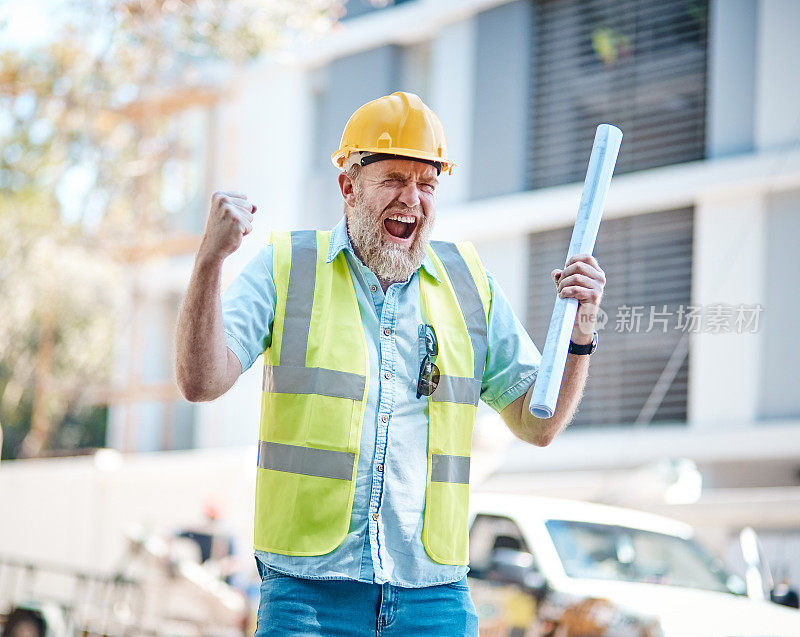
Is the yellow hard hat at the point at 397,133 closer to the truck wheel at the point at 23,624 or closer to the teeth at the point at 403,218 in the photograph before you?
the teeth at the point at 403,218

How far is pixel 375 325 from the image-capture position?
281 centimetres

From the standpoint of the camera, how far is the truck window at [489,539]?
24.2 ft

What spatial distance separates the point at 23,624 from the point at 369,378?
8.17 meters

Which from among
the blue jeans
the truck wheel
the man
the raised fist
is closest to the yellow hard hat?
the man

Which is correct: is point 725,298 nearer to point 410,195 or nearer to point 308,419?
point 410,195

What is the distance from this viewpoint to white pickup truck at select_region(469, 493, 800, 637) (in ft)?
20.5

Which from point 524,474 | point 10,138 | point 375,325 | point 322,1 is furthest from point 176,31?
point 375,325

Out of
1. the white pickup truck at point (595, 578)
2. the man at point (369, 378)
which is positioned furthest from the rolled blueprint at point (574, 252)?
the white pickup truck at point (595, 578)

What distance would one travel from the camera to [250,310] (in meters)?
2.67

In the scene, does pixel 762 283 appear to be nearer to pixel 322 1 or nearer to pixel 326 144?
pixel 322 1

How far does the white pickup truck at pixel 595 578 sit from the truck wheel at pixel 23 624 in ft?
13.3

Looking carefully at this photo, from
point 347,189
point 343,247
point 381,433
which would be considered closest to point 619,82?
point 347,189

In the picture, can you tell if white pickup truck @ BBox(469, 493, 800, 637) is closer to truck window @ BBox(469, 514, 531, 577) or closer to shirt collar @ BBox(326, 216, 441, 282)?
truck window @ BBox(469, 514, 531, 577)

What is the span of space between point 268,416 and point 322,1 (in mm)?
10689
